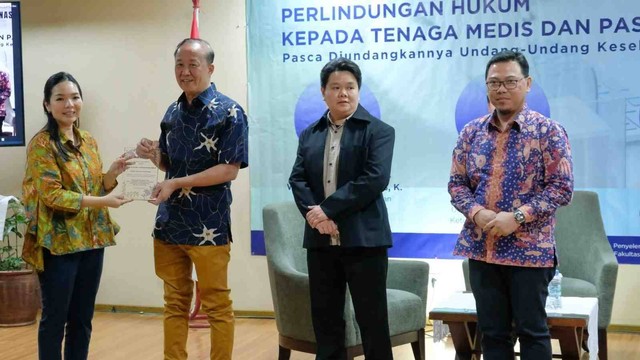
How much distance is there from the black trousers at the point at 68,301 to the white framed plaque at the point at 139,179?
307 millimetres

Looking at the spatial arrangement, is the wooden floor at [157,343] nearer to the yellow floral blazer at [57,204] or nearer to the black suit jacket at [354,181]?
the yellow floral blazer at [57,204]

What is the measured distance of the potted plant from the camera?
548 cm

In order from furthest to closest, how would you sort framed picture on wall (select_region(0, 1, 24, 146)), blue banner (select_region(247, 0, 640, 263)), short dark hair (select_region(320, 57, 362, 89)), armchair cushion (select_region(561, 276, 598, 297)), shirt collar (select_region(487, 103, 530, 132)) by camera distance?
framed picture on wall (select_region(0, 1, 24, 146)) → blue banner (select_region(247, 0, 640, 263)) → armchair cushion (select_region(561, 276, 598, 297)) → short dark hair (select_region(320, 57, 362, 89)) → shirt collar (select_region(487, 103, 530, 132))

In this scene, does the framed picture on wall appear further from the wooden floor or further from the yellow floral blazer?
the yellow floral blazer

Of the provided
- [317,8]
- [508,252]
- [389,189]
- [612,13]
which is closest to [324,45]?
[317,8]

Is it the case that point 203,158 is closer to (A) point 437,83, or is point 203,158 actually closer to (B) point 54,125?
(B) point 54,125

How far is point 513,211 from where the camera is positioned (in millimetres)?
2873

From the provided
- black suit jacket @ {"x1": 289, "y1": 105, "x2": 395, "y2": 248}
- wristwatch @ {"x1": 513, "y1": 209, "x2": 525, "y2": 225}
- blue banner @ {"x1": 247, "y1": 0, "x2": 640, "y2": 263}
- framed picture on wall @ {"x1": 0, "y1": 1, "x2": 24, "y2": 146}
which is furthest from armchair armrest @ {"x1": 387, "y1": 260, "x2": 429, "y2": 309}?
framed picture on wall @ {"x1": 0, "y1": 1, "x2": 24, "y2": 146}

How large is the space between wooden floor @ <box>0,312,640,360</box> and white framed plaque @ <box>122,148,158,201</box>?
1442 millimetres

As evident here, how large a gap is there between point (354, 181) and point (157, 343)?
88.5 inches

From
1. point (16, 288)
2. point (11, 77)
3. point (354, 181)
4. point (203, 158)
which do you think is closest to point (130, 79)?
point (11, 77)

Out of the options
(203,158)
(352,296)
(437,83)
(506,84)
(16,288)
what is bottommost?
(16,288)

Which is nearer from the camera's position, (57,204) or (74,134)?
(57,204)

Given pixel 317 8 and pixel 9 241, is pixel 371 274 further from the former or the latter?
pixel 9 241
